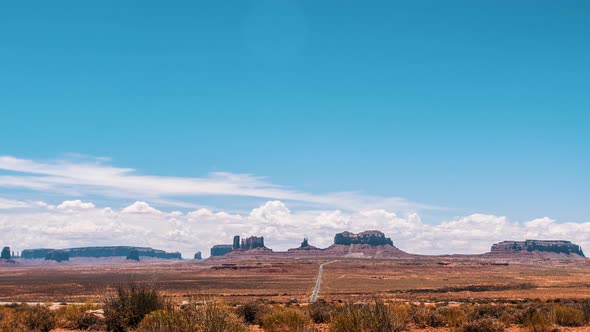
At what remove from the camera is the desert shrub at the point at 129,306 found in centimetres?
1639

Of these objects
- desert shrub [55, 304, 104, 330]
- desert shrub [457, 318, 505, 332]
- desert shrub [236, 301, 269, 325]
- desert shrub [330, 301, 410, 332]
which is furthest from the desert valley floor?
desert shrub [457, 318, 505, 332]

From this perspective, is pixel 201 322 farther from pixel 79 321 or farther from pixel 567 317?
pixel 567 317

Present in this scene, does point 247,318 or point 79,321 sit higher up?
point 79,321

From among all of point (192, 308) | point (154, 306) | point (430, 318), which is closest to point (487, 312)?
point (430, 318)

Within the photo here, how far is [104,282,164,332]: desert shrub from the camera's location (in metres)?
16.4

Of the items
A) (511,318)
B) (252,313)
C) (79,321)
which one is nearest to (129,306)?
(79,321)

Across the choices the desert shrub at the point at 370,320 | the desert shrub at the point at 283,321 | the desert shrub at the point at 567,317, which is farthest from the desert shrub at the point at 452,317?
the desert shrub at the point at 370,320

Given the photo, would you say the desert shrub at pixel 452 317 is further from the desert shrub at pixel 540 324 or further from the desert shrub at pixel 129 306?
the desert shrub at pixel 129 306

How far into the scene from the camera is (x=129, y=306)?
54.2ft

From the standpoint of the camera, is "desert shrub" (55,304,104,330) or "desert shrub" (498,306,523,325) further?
"desert shrub" (498,306,523,325)

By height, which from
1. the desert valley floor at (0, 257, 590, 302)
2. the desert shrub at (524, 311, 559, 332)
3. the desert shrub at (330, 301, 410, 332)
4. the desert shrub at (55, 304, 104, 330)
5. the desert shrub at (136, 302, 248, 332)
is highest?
the desert shrub at (136, 302, 248, 332)

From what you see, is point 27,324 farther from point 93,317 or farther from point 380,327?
point 380,327

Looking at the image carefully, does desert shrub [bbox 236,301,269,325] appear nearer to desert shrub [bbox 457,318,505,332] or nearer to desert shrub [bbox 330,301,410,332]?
desert shrub [bbox 330,301,410,332]

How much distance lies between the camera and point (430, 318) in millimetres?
20812
